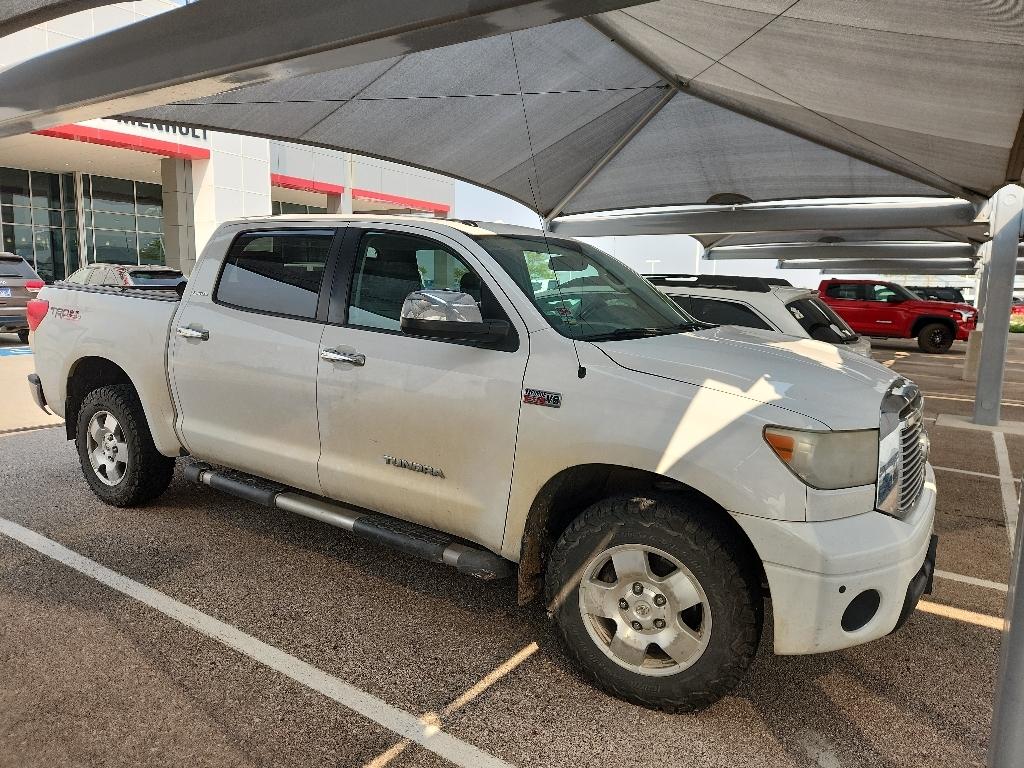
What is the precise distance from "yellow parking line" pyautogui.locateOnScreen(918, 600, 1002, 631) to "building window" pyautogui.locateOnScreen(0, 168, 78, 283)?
91.2ft

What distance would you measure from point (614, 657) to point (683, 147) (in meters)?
10.2

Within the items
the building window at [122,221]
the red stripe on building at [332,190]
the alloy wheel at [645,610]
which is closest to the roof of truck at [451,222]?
the alloy wheel at [645,610]

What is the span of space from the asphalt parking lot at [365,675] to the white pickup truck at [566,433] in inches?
13.0

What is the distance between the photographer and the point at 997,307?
10.2 m

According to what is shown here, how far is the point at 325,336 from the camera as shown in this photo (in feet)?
12.6

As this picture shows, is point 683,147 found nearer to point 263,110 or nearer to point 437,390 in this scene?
point 263,110

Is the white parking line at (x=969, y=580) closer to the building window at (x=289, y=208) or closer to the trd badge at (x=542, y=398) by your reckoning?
the trd badge at (x=542, y=398)

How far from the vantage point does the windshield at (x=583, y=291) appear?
11.2 feet

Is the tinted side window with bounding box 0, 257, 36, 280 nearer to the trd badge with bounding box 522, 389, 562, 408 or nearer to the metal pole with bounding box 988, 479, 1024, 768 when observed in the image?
the trd badge with bounding box 522, 389, 562, 408

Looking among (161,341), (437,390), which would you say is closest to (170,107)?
(161,341)

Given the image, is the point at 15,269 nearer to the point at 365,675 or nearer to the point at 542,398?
the point at 365,675

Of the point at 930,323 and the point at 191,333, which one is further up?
the point at 191,333

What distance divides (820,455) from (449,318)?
5.12 feet

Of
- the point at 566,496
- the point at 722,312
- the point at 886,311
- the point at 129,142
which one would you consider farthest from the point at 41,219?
the point at 566,496
